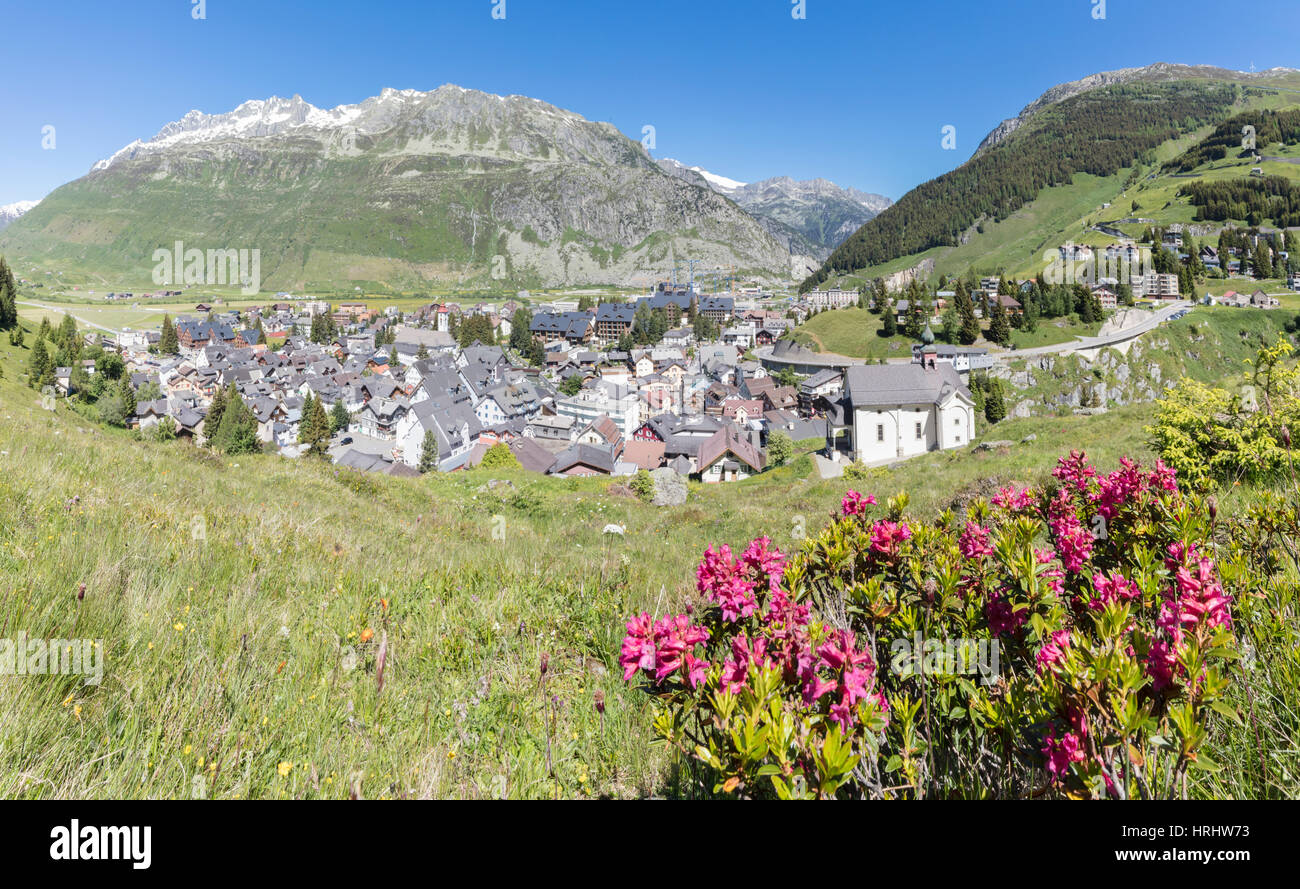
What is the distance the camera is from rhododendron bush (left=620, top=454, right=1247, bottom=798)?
167 cm

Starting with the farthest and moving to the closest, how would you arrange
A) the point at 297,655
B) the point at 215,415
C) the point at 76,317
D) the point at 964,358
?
the point at 76,317 < the point at 964,358 < the point at 215,415 < the point at 297,655

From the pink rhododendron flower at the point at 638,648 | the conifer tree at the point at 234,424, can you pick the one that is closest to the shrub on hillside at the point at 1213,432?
the pink rhododendron flower at the point at 638,648

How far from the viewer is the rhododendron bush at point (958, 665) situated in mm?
1674

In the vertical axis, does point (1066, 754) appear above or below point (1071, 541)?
below

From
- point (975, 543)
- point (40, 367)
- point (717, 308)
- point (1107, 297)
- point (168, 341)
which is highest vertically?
point (717, 308)

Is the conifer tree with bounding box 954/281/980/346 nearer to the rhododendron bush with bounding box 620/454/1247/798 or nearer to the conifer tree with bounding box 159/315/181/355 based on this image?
the rhododendron bush with bounding box 620/454/1247/798

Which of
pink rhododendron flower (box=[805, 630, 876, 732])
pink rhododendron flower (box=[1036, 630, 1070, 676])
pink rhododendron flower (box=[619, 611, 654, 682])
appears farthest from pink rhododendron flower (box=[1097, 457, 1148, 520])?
pink rhododendron flower (box=[619, 611, 654, 682])

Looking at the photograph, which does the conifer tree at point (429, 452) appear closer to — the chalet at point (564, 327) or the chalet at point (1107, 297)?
the chalet at point (564, 327)

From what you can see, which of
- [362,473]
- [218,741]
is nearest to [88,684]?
[218,741]

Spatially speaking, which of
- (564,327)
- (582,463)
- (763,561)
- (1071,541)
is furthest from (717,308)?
(763,561)

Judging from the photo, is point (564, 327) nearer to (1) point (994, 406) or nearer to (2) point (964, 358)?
(2) point (964, 358)

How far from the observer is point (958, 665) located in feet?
7.70
